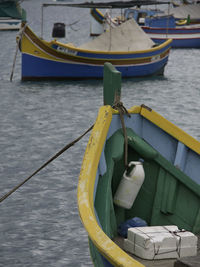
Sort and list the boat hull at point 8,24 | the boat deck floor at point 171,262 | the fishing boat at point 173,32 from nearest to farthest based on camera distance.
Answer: the boat deck floor at point 171,262, the fishing boat at point 173,32, the boat hull at point 8,24

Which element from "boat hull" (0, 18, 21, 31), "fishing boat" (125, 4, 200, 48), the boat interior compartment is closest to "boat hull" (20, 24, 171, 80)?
"fishing boat" (125, 4, 200, 48)

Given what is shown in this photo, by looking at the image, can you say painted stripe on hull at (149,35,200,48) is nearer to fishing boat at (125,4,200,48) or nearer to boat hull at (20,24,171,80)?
fishing boat at (125,4,200,48)

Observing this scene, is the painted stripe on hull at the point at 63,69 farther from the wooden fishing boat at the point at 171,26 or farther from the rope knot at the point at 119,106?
the rope knot at the point at 119,106

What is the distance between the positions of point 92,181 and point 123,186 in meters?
1.18

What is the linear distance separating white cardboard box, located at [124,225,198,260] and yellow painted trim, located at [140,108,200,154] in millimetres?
1308

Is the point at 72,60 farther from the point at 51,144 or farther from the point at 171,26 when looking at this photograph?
the point at 171,26

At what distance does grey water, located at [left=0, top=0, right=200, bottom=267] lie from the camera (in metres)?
9.16

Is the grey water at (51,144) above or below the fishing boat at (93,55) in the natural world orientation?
below

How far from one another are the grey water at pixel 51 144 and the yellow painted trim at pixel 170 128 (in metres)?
2.81

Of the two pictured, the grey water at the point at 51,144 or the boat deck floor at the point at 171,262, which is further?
the grey water at the point at 51,144

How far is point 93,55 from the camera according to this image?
24.7 metres

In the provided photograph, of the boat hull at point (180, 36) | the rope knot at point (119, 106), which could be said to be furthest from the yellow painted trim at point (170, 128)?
the boat hull at point (180, 36)

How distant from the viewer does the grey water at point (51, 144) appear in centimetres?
916

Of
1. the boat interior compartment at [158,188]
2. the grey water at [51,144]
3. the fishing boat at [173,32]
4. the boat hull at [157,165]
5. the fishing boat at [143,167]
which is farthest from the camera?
the fishing boat at [173,32]
